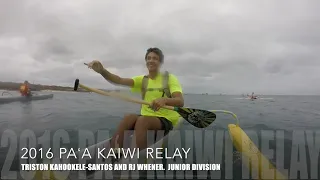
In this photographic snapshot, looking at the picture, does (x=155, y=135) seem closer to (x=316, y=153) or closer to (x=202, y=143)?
(x=202, y=143)

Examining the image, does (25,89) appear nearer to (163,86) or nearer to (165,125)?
(163,86)

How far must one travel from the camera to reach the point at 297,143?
279 inches

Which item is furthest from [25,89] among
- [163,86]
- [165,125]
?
[165,125]

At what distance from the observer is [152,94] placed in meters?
4.87

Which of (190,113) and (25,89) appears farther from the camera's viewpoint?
(25,89)

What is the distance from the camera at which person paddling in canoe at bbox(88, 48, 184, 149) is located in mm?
4086

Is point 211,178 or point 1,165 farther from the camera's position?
point 1,165

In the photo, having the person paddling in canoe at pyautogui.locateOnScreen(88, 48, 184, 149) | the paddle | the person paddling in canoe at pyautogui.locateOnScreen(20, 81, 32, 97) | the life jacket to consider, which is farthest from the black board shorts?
the person paddling in canoe at pyautogui.locateOnScreen(20, 81, 32, 97)

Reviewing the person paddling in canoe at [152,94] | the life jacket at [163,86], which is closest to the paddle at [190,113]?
the person paddling in canoe at [152,94]

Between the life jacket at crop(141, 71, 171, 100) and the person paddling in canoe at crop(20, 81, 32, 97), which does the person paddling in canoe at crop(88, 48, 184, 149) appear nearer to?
the life jacket at crop(141, 71, 171, 100)

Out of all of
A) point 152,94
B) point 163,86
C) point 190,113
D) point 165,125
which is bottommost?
point 165,125

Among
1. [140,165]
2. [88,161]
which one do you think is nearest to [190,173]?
[140,165]

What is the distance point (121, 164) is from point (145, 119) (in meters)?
0.94

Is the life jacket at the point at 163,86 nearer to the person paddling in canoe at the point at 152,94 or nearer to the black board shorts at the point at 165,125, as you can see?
the person paddling in canoe at the point at 152,94
